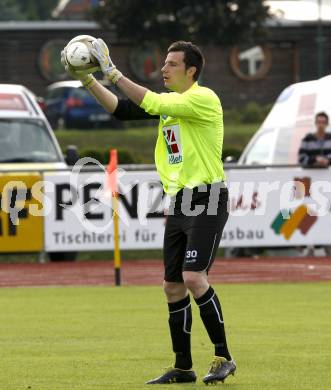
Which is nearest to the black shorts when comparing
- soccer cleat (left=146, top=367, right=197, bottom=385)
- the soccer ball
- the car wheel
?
soccer cleat (left=146, top=367, right=197, bottom=385)

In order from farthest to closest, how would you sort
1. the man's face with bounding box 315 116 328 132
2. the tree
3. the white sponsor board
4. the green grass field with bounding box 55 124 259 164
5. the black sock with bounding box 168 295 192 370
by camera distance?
the tree → the green grass field with bounding box 55 124 259 164 → the man's face with bounding box 315 116 328 132 → the white sponsor board → the black sock with bounding box 168 295 192 370

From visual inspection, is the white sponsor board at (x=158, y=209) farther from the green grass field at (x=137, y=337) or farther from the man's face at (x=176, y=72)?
the man's face at (x=176, y=72)

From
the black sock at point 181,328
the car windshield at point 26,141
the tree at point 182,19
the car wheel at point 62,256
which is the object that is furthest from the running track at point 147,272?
the tree at point 182,19

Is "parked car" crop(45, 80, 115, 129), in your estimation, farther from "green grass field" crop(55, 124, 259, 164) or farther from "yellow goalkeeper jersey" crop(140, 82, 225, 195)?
"yellow goalkeeper jersey" crop(140, 82, 225, 195)

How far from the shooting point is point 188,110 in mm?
8773

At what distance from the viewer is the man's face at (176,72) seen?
29.3ft

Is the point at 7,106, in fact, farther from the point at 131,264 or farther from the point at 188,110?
the point at 188,110

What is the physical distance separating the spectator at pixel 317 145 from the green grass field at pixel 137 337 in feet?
11.6

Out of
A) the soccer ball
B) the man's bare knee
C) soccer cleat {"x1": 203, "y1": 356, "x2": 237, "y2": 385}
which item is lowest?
soccer cleat {"x1": 203, "y1": 356, "x2": 237, "y2": 385}

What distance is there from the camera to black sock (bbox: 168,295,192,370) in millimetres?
9086

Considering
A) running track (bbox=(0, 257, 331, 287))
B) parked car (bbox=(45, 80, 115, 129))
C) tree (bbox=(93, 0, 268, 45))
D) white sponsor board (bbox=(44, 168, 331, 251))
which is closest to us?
running track (bbox=(0, 257, 331, 287))

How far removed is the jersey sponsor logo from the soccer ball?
81cm

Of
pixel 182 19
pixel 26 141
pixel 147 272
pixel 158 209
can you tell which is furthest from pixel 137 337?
pixel 182 19

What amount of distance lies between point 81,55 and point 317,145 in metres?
11.9
